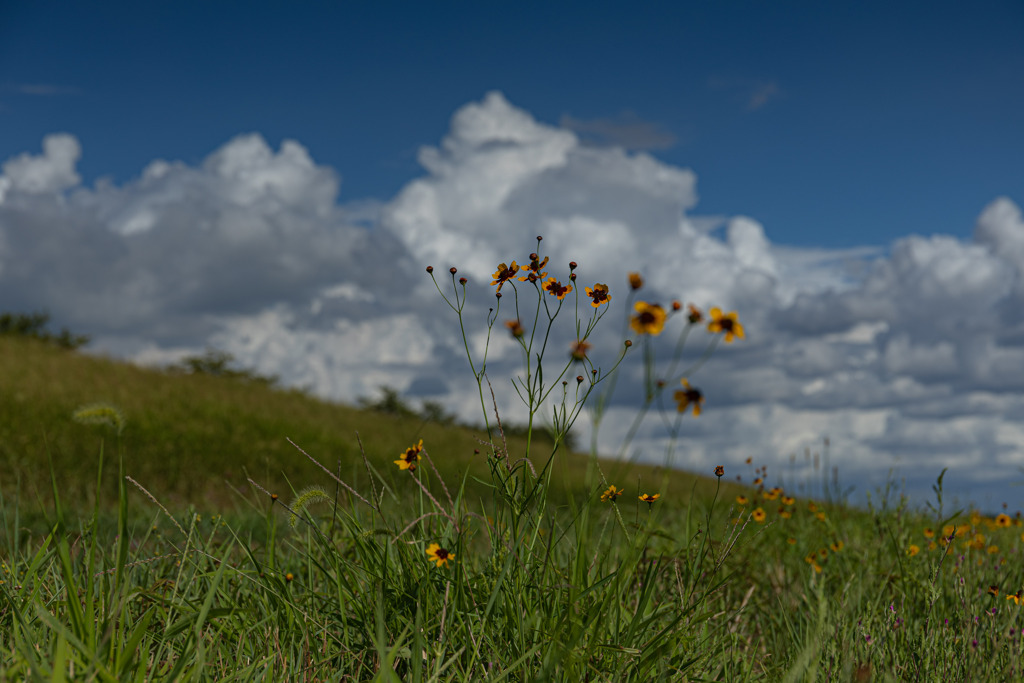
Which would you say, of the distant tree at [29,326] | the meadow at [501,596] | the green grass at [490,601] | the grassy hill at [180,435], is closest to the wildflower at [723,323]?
the meadow at [501,596]

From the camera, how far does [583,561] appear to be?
2.72 metres

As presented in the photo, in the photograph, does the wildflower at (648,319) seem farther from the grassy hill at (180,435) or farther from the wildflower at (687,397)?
the grassy hill at (180,435)

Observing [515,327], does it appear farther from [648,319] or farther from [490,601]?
[490,601]

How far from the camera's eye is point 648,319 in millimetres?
1968

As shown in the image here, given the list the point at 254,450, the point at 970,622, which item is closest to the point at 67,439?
the point at 254,450

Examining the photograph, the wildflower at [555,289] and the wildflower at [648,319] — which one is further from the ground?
the wildflower at [555,289]

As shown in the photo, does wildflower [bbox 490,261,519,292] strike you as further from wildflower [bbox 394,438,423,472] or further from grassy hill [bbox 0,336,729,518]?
grassy hill [bbox 0,336,729,518]

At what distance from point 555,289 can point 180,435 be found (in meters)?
11.8

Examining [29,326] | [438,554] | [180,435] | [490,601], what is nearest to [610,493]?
[490,601]

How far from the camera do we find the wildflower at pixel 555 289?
8.80 ft

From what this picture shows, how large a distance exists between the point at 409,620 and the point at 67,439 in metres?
11.0

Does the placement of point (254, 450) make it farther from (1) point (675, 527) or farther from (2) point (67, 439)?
(1) point (675, 527)

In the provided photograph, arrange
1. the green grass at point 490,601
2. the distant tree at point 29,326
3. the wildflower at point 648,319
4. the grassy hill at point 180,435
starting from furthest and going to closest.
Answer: the distant tree at point 29,326
the grassy hill at point 180,435
the green grass at point 490,601
the wildflower at point 648,319

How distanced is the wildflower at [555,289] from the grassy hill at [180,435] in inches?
207
